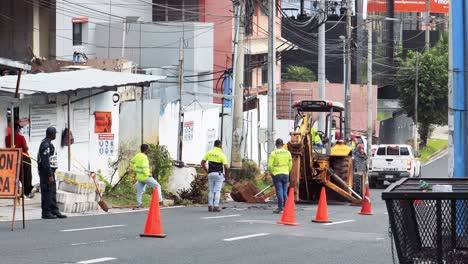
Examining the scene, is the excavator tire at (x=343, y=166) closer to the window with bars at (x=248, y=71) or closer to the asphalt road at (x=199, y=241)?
the asphalt road at (x=199, y=241)

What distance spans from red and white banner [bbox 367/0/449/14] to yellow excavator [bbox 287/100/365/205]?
181 feet

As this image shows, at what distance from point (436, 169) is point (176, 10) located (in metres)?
17.2

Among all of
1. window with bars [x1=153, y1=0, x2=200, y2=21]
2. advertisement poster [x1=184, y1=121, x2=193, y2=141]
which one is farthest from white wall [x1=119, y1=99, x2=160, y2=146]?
window with bars [x1=153, y1=0, x2=200, y2=21]

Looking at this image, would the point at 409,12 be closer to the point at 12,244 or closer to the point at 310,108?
the point at 310,108

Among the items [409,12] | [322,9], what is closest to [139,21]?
[322,9]

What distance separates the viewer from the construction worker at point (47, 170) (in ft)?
62.0

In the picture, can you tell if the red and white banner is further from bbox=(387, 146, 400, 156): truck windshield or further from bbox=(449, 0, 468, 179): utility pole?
bbox=(449, 0, 468, 179): utility pole

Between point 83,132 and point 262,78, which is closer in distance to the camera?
point 83,132

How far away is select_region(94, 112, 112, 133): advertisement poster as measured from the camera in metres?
28.5

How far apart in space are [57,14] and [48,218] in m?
26.5

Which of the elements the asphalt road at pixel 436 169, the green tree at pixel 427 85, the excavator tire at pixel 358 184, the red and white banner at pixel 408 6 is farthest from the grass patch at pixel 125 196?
the red and white banner at pixel 408 6

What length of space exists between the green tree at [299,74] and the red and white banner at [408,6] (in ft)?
29.3

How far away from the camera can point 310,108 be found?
28.0m

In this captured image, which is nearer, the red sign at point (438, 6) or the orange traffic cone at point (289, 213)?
the orange traffic cone at point (289, 213)
